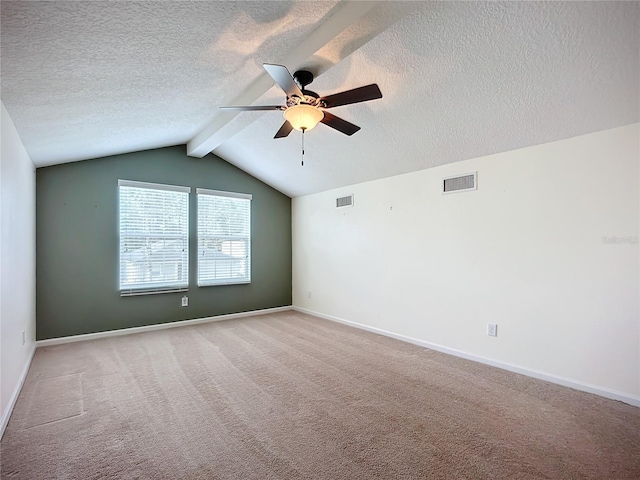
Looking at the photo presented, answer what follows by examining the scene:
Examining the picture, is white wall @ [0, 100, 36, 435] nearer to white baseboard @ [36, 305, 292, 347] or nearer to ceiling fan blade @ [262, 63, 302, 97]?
white baseboard @ [36, 305, 292, 347]

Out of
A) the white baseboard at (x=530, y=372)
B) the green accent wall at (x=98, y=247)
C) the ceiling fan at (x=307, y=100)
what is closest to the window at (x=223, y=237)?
the green accent wall at (x=98, y=247)

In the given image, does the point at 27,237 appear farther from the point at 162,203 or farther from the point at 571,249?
the point at 571,249

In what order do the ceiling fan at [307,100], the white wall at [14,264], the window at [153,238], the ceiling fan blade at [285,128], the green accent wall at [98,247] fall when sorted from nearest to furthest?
the ceiling fan at [307,100]
the white wall at [14,264]
the ceiling fan blade at [285,128]
the green accent wall at [98,247]
the window at [153,238]

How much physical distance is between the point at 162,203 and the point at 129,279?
1224 millimetres

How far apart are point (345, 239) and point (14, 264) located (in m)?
3.94

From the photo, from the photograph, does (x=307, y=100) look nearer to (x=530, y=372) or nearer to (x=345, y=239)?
(x=345, y=239)

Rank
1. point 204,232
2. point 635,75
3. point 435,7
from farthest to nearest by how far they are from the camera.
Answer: point 204,232, point 635,75, point 435,7

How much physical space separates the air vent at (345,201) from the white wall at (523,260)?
0.21 meters

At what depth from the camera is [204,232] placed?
5469 millimetres

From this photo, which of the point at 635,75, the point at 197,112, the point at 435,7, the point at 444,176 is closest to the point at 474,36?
the point at 435,7

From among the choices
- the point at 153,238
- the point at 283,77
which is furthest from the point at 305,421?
the point at 153,238

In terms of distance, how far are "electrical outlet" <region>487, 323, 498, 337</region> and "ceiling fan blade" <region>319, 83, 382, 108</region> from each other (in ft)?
8.73

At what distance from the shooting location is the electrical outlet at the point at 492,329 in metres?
3.47

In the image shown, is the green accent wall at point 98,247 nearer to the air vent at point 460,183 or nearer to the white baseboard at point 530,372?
the white baseboard at point 530,372
